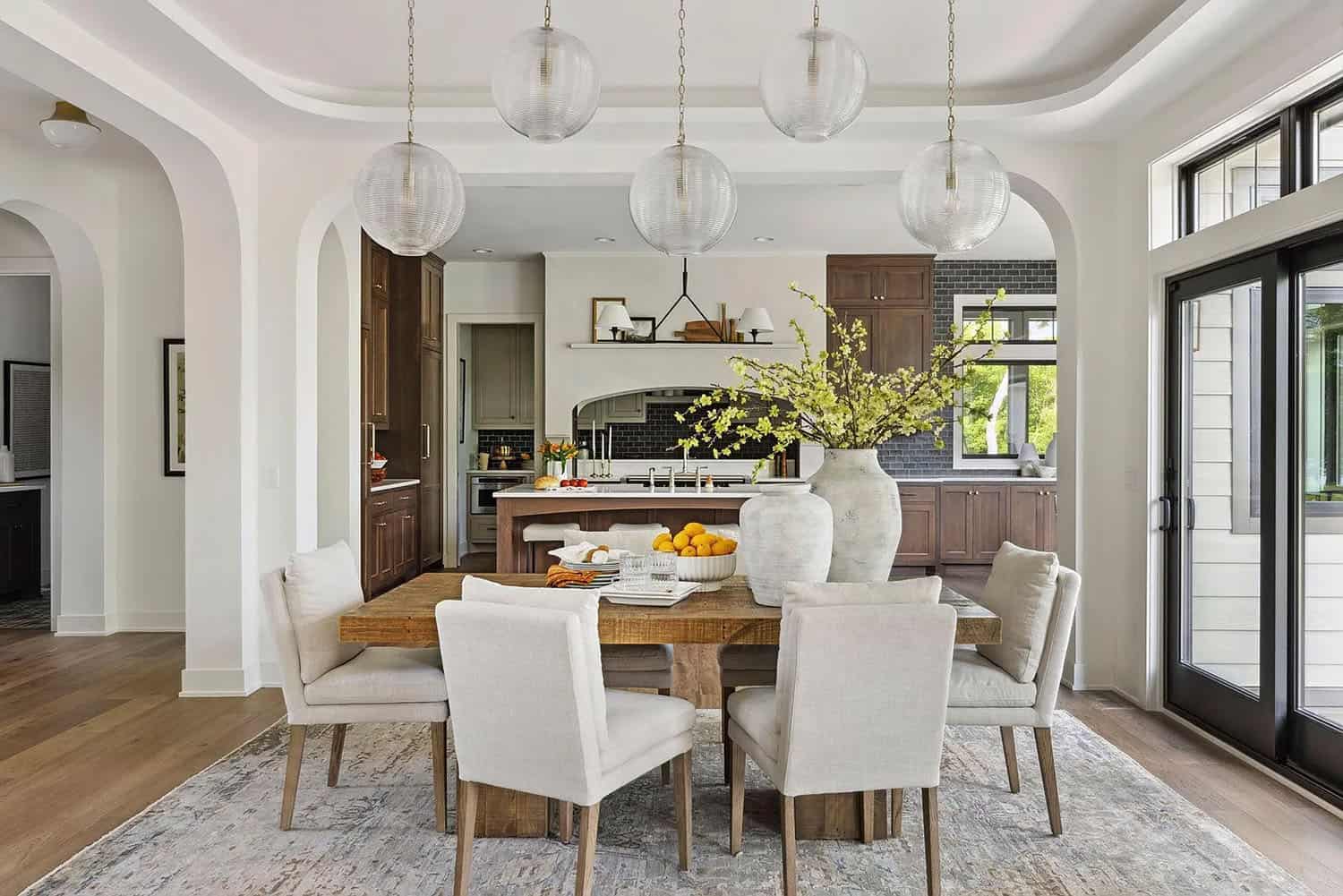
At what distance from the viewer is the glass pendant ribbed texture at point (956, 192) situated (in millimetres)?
2529

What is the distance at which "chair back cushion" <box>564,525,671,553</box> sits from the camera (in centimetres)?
572

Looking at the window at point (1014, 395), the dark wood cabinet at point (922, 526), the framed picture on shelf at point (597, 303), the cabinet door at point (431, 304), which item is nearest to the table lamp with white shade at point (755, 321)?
the framed picture on shelf at point (597, 303)

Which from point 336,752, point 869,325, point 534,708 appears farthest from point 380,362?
point 534,708

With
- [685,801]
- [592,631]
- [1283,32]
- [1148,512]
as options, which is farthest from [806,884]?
[1283,32]

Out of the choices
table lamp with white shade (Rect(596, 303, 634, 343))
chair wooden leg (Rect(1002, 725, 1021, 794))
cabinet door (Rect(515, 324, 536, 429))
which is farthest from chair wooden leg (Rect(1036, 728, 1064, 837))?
cabinet door (Rect(515, 324, 536, 429))

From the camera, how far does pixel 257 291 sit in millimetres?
4602

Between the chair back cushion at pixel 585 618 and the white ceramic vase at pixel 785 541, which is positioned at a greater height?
the white ceramic vase at pixel 785 541

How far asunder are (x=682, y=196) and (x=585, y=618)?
1145mm

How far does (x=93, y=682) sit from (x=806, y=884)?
3831 millimetres

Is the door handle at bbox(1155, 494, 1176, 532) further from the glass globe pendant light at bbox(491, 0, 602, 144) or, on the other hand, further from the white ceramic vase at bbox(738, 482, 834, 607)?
the glass globe pendant light at bbox(491, 0, 602, 144)

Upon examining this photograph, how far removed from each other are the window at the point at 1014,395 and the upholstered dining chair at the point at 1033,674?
5786 millimetres

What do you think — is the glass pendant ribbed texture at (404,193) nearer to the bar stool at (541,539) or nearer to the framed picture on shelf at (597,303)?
the bar stool at (541,539)

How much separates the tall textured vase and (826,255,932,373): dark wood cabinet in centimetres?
557

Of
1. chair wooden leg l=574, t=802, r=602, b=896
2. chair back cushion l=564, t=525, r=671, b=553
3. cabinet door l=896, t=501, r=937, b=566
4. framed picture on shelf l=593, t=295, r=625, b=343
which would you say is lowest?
chair wooden leg l=574, t=802, r=602, b=896
